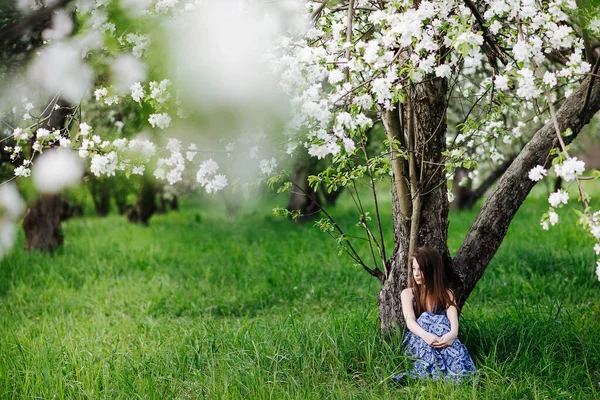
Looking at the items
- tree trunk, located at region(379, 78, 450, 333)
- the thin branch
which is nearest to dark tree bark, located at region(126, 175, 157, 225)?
tree trunk, located at region(379, 78, 450, 333)

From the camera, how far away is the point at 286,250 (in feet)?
27.0

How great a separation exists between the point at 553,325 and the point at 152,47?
3389 millimetres

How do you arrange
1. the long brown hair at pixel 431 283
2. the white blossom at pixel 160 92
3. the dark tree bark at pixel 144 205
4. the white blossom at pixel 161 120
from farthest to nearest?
the dark tree bark at pixel 144 205 → the long brown hair at pixel 431 283 → the white blossom at pixel 161 120 → the white blossom at pixel 160 92

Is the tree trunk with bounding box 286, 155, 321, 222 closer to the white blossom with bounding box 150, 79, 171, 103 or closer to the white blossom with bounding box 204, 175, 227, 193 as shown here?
the white blossom with bounding box 204, 175, 227, 193

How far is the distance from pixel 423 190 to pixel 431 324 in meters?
0.82

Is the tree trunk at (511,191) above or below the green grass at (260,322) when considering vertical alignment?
above

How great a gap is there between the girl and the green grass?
104 millimetres

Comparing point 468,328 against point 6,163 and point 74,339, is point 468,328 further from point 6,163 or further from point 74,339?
point 6,163

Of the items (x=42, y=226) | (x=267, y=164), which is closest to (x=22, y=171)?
(x=267, y=164)

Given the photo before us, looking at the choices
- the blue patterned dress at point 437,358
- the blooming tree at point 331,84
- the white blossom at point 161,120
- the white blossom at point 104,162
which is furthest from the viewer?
the blue patterned dress at point 437,358

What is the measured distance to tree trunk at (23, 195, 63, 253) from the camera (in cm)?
830

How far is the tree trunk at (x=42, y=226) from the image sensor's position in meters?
8.30

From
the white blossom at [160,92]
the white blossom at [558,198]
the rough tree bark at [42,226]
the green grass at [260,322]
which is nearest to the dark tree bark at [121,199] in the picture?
the green grass at [260,322]

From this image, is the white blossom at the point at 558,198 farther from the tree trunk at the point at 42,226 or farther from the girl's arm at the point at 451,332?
the tree trunk at the point at 42,226
